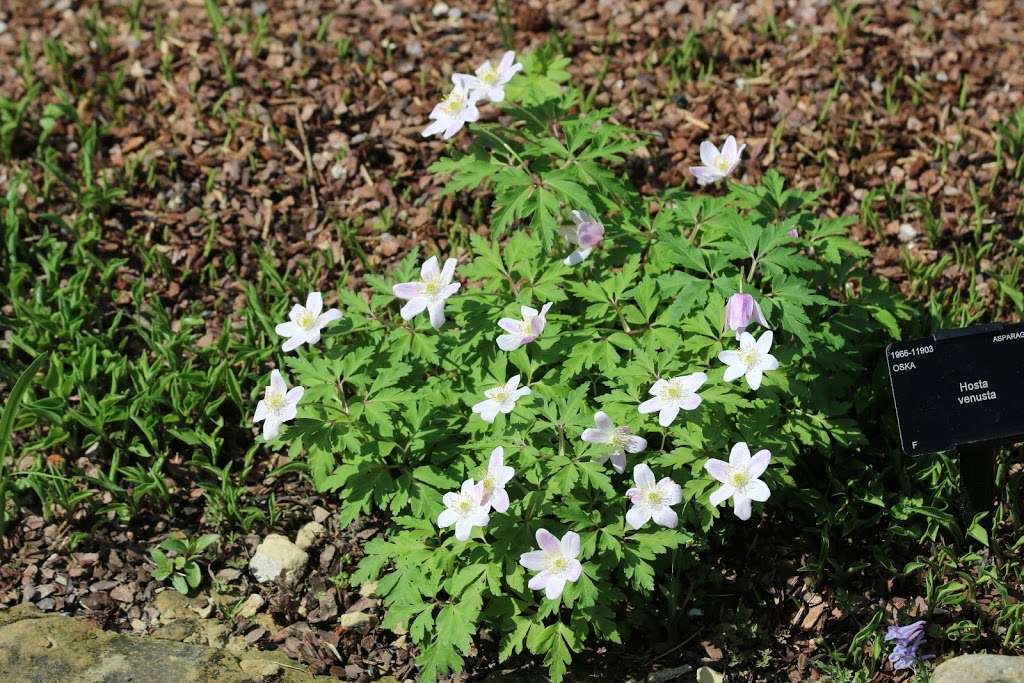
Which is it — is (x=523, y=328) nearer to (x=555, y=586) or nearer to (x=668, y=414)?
(x=668, y=414)

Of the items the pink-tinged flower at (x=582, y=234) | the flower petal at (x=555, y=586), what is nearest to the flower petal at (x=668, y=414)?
the flower petal at (x=555, y=586)

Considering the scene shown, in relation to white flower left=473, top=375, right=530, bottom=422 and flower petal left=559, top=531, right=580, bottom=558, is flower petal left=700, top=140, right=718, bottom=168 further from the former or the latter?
flower petal left=559, top=531, right=580, bottom=558

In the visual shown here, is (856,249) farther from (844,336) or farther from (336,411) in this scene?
(336,411)

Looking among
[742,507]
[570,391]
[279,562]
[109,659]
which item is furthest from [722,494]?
[109,659]

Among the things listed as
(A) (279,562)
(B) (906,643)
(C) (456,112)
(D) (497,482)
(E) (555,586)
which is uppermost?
(C) (456,112)

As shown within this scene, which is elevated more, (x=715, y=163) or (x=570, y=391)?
(x=715, y=163)

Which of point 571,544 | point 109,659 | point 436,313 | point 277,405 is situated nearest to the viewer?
point 571,544

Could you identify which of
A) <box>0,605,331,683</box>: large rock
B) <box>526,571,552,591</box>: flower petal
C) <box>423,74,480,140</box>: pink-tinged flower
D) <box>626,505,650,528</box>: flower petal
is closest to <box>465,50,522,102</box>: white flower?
<box>423,74,480,140</box>: pink-tinged flower
